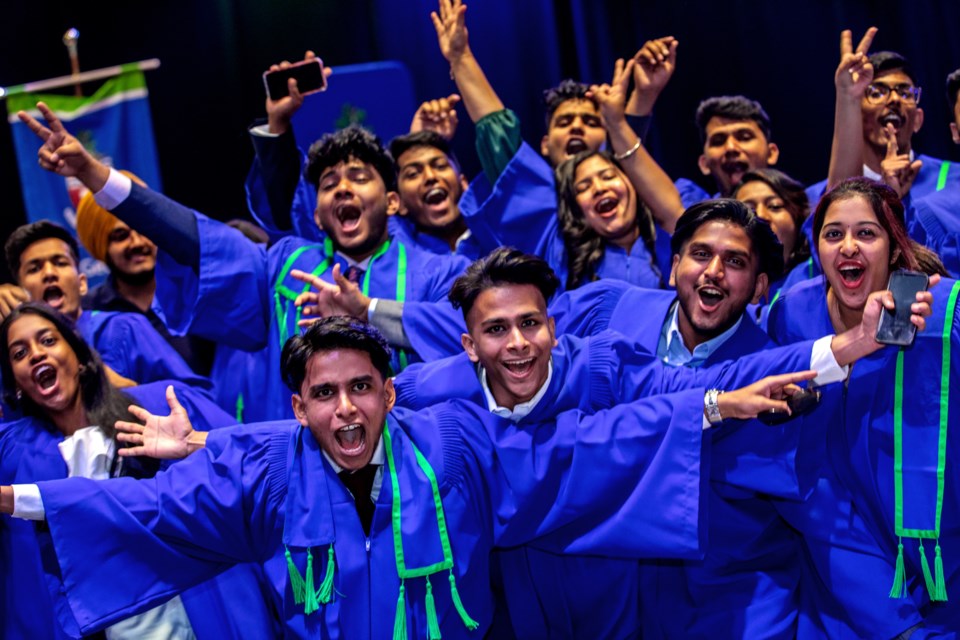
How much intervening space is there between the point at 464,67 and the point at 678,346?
5.11ft

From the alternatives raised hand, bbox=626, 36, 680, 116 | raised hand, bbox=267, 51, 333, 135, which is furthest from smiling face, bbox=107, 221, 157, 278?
raised hand, bbox=626, 36, 680, 116

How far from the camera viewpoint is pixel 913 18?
5453 mm

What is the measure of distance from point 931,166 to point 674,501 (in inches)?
78.8

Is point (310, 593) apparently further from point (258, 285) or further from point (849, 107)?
point (849, 107)

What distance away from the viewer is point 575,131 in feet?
16.9

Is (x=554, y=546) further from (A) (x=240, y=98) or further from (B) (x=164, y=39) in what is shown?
(B) (x=164, y=39)

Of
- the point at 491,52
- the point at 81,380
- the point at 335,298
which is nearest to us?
the point at 81,380

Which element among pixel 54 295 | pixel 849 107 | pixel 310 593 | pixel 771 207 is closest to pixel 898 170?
pixel 849 107

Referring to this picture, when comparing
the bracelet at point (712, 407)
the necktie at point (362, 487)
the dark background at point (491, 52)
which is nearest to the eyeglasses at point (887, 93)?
the dark background at point (491, 52)

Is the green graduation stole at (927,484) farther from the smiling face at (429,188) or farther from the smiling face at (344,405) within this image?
the smiling face at (429,188)

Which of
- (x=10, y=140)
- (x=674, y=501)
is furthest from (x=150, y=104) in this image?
(x=674, y=501)

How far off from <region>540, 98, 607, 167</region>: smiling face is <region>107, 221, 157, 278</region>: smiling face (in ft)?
5.32

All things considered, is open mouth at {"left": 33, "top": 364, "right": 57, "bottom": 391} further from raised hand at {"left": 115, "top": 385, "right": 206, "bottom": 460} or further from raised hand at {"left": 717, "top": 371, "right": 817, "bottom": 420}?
raised hand at {"left": 717, "top": 371, "right": 817, "bottom": 420}

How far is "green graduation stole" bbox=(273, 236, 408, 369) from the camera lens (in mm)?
4469
